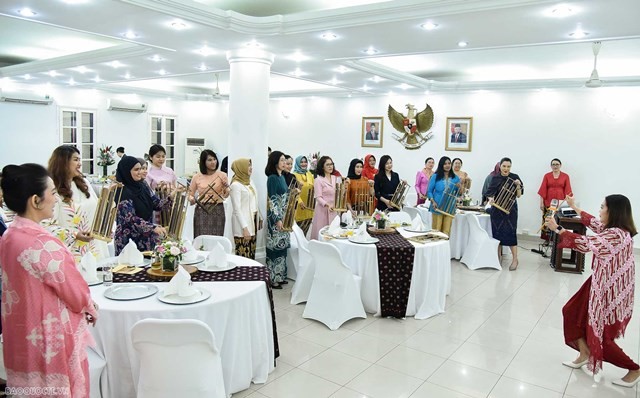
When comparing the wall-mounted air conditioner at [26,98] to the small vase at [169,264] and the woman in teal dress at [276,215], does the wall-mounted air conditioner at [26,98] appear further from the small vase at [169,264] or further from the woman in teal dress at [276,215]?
the small vase at [169,264]

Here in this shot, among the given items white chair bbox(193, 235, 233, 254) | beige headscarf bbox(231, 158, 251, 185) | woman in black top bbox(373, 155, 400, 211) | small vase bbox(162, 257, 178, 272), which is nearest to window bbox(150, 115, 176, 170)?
woman in black top bbox(373, 155, 400, 211)

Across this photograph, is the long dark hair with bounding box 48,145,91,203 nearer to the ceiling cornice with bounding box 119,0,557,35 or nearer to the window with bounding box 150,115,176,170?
the ceiling cornice with bounding box 119,0,557,35

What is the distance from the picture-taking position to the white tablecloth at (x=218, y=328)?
9.02 ft

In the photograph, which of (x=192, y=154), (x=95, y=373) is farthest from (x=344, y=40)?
(x=192, y=154)

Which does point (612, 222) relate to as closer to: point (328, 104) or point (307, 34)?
point (307, 34)

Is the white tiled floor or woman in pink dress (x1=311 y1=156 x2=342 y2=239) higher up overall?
woman in pink dress (x1=311 y1=156 x2=342 y2=239)

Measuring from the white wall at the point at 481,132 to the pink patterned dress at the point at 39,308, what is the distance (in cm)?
428

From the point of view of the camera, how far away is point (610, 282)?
11.2 ft

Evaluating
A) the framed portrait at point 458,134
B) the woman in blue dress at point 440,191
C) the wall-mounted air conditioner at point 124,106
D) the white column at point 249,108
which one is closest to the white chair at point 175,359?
the white column at point 249,108

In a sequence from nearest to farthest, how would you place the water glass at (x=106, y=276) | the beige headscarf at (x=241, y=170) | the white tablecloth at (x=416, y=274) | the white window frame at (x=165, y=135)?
the water glass at (x=106, y=276)
the white tablecloth at (x=416, y=274)
the beige headscarf at (x=241, y=170)
the white window frame at (x=165, y=135)

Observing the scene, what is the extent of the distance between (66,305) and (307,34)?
4060 mm

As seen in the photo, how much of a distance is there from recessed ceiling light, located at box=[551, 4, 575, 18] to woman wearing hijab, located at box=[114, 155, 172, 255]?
3713 millimetres

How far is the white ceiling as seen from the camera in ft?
14.4

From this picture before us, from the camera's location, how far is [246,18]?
5109mm
